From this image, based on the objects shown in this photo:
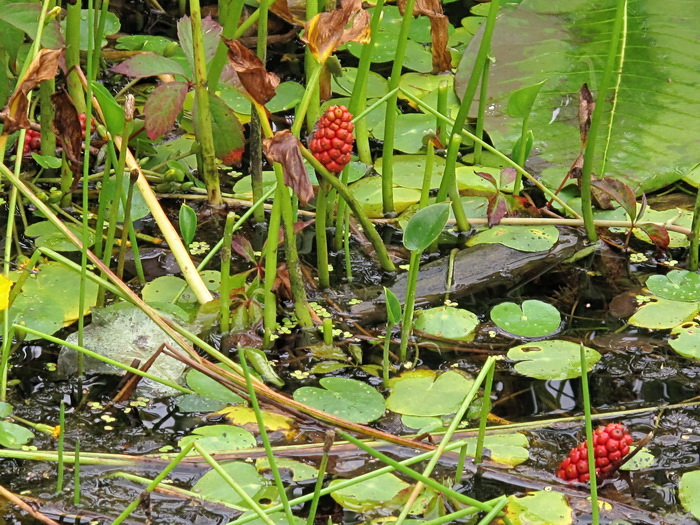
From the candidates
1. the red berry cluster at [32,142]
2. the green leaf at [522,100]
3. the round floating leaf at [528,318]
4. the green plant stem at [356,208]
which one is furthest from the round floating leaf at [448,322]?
the red berry cluster at [32,142]

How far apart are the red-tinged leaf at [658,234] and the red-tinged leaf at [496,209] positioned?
0.88ft

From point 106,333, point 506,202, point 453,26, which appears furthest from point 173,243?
point 453,26

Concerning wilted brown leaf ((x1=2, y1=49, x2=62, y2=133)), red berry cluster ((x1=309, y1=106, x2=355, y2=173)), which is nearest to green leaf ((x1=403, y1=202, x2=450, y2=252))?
red berry cluster ((x1=309, y1=106, x2=355, y2=173))

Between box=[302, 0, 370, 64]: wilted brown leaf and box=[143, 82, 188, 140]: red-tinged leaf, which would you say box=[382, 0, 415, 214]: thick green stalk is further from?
box=[143, 82, 188, 140]: red-tinged leaf

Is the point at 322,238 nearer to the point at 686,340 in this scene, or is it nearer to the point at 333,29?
the point at 333,29

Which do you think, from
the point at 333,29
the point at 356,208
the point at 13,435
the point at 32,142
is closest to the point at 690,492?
the point at 356,208

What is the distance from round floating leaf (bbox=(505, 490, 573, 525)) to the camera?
3.42ft

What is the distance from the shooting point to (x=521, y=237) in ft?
5.49

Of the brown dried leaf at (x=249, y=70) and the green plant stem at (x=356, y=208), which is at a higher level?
the brown dried leaf at (x=249, y=70)

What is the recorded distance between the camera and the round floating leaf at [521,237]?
1652 millimetres

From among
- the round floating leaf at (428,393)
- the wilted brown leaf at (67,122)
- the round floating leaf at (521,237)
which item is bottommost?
the round floating leaf at (428,393)

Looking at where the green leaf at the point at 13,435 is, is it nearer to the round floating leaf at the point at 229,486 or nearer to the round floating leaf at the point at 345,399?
the round floating leaf at the point at 229,486

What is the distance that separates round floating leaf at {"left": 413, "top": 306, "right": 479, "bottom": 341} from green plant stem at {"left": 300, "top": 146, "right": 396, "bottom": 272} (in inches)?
5.7

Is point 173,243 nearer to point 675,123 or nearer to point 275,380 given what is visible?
point 275,380
